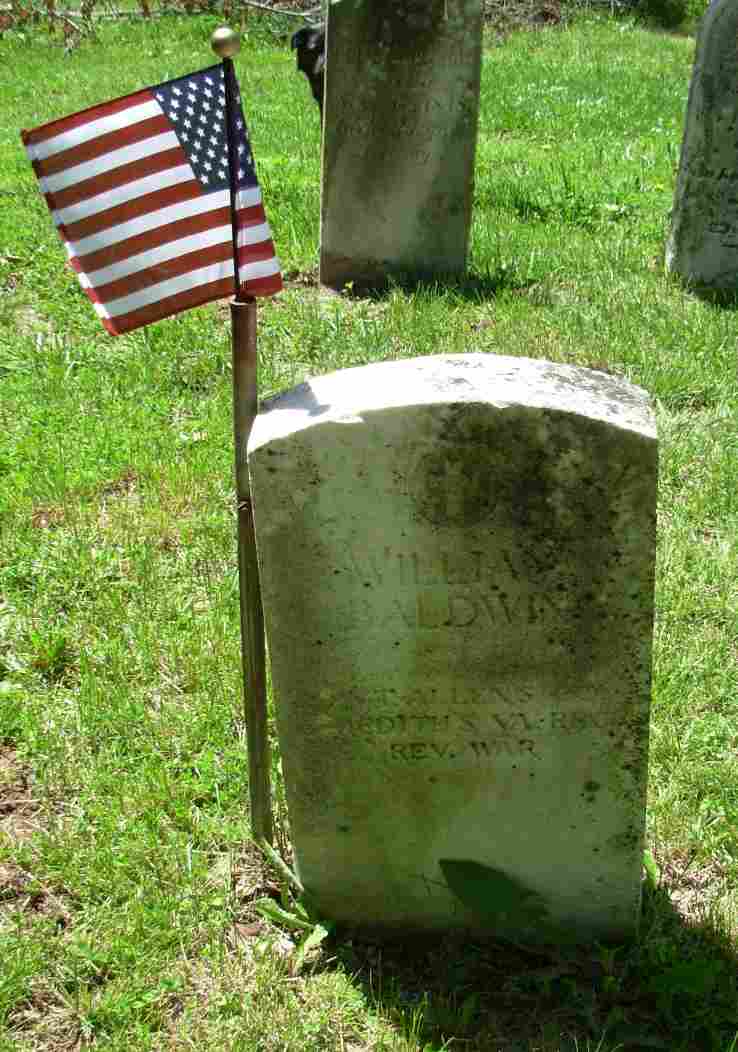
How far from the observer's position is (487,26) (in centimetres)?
1586

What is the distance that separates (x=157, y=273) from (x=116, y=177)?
19cm

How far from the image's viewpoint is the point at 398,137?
6.34 metres

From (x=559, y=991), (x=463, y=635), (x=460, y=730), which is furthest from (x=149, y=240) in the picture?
(x=559, y=991)

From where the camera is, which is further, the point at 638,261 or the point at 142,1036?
the point at 638,261

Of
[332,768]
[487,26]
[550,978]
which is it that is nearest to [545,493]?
[332,768]

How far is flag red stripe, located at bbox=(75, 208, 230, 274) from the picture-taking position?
2.33 m

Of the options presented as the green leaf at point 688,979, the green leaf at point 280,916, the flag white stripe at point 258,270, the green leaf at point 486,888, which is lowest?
the green leaf at point 280,916

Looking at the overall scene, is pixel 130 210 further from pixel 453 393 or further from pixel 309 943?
pixel 309 943

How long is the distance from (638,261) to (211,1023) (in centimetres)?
539

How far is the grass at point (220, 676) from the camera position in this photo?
2.57 metres

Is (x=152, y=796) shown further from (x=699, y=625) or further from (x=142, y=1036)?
(x=699, y=625)

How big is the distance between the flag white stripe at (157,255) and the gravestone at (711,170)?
466 cm

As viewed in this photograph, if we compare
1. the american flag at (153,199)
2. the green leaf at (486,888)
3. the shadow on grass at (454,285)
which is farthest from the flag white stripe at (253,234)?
the shadow on grass at (454,285)

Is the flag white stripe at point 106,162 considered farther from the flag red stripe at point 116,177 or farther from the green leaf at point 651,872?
the green leaf at point 651,872
